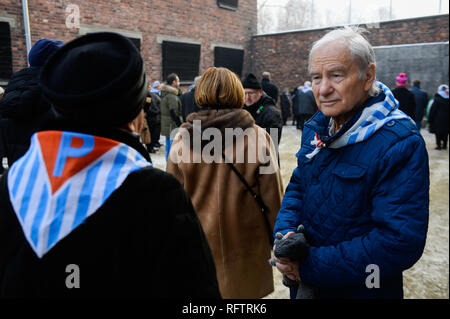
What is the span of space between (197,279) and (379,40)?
14220mm

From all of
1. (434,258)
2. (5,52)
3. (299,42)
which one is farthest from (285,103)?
(434,258)

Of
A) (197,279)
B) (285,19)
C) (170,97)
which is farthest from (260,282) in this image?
(285,19)

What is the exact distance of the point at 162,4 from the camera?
11.1 metres

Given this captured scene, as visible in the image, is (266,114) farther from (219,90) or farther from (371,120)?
(371,120)

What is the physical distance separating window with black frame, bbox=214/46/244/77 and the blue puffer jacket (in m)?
12.6

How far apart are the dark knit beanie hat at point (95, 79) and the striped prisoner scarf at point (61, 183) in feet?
0.23

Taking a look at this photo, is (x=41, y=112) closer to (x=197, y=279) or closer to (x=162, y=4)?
(x=197, y=279)

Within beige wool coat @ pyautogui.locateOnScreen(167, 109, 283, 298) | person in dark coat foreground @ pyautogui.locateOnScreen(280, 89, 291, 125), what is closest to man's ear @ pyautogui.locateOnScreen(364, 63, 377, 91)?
beige wool coat @ pyautogui.locateOnScreen(167, 109, 283, 298)

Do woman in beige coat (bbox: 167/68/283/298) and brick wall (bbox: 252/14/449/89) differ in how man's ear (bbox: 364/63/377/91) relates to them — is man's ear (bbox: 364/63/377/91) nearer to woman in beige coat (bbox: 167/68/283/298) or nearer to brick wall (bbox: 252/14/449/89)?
woman in beige coat (bbox: 167/68/283/298)

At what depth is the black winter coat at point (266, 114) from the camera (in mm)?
3447

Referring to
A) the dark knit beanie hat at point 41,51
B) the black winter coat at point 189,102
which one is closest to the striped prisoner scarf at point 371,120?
the dark knit beanie hat at point 41,51

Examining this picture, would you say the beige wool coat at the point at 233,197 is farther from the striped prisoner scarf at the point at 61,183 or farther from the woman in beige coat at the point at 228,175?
the striped prisoner scarf at the point at 61,183

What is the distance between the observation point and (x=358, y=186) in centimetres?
129

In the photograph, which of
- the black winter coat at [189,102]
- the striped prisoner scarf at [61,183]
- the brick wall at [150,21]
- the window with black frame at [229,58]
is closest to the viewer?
the striped prisoner scarf at [61,183]
